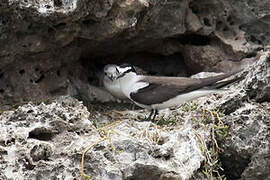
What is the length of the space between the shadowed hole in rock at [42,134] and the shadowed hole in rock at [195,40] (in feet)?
11.5

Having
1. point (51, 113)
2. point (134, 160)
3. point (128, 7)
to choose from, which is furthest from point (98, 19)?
point (134, 160)

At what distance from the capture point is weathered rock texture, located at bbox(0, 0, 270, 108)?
5.67 m

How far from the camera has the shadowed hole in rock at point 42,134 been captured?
4855 millimetres

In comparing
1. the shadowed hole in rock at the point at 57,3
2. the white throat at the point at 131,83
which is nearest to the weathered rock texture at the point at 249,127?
the white throat at the point at 131,83

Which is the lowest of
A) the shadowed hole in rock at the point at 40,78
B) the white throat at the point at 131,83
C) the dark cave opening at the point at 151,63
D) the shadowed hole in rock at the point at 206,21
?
the white throat at the point at 131,83

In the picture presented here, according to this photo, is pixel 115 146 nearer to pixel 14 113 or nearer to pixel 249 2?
pixel 14 113

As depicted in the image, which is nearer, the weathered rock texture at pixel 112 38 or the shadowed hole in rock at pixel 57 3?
the shadowed hole in rock at pixel 57 3

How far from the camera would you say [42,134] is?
495 centimetres

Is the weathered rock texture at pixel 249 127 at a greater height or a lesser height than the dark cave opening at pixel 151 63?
lesser

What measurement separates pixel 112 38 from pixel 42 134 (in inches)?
97.5

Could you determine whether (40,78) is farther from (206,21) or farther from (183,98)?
(206,21)

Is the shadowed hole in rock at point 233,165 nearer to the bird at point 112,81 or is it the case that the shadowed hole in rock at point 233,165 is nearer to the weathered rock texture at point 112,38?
the bird at point 112,81

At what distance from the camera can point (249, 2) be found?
291 inches

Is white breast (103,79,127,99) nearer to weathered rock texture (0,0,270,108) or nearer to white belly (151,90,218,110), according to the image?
weathered rock texture (0,0,270,108)
